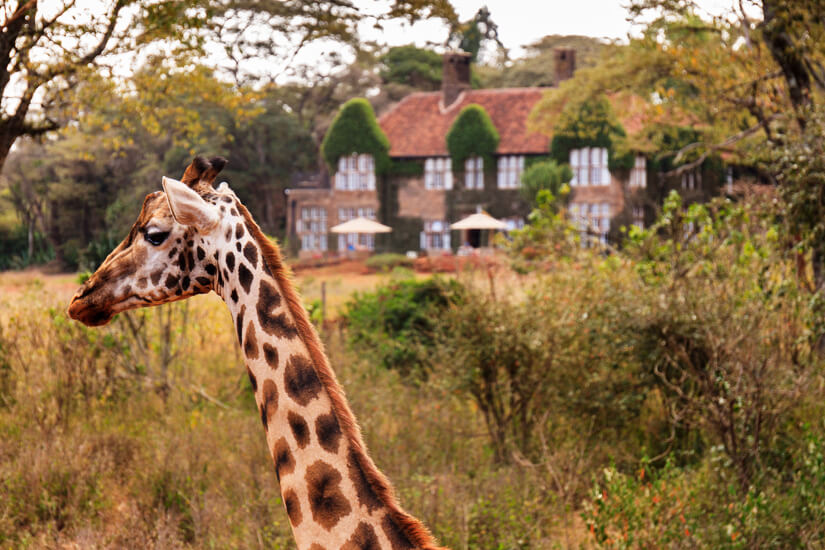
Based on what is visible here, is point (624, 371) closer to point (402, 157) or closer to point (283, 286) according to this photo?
point (283, 286)

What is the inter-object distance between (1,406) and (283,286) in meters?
7.27

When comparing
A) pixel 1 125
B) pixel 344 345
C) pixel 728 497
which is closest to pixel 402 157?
pixel 344 345

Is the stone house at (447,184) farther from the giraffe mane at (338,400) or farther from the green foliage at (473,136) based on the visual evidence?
the giraffe mane at (338,400)

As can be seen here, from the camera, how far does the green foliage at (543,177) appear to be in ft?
115

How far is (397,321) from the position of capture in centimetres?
1239

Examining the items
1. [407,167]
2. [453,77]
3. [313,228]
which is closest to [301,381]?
[407,167]

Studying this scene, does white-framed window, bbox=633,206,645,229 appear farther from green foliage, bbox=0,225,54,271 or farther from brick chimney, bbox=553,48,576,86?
green foliage, bbox=0,225,54,271

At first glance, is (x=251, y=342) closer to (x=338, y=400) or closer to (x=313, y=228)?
(x=338, y=400)

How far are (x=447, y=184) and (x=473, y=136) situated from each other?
2624mm

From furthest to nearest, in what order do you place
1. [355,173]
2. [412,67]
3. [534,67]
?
1. [534,67]
2. [412,67]
3. [355,173]

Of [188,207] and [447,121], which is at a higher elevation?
[447,121]

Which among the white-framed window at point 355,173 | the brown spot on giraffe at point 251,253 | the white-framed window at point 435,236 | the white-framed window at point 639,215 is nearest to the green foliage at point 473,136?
the white-framed window at point 435,236

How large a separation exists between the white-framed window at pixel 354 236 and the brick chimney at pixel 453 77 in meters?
6.15

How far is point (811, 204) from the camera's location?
25.5 feet
